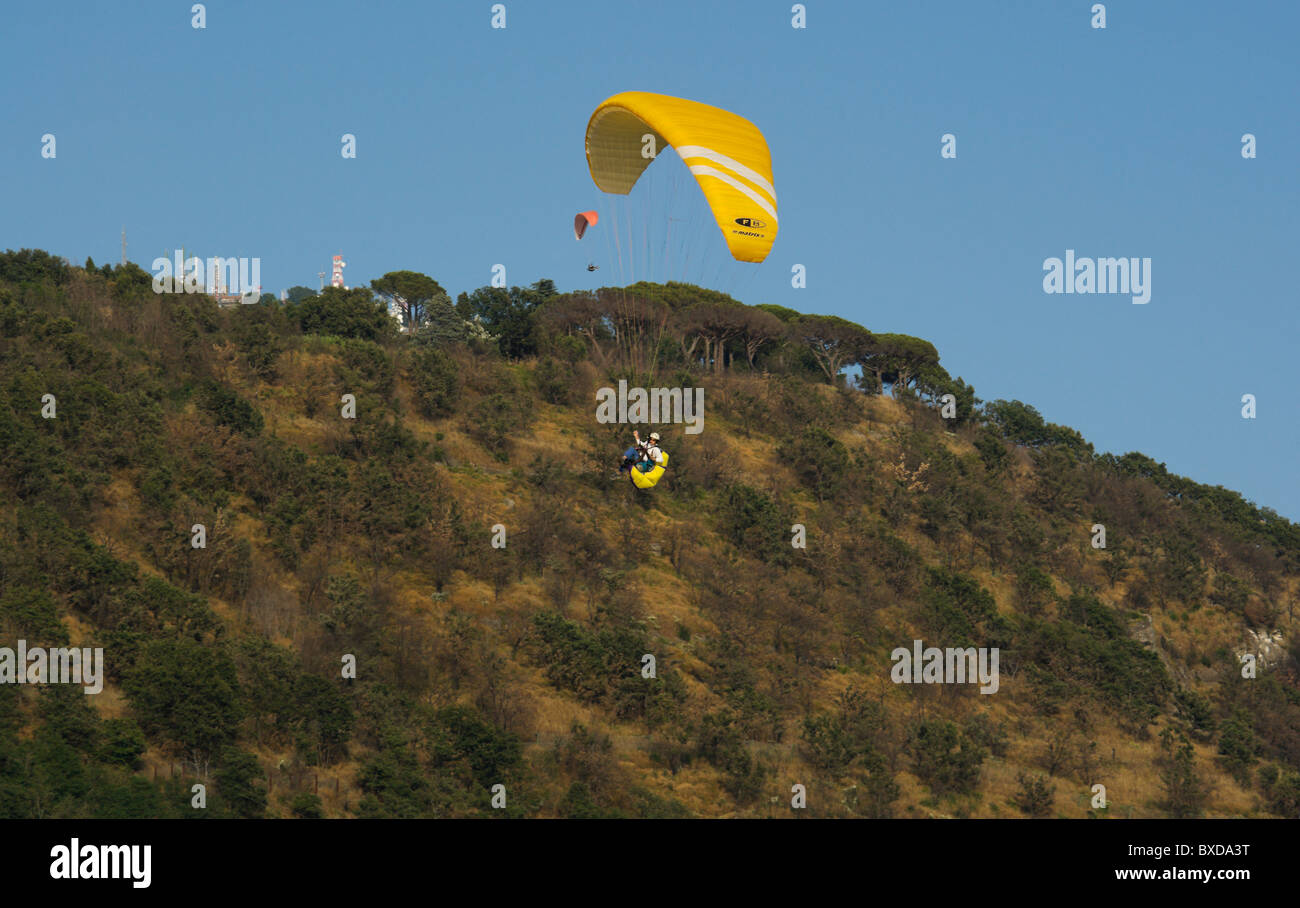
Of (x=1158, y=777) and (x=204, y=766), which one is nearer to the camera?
(x=204, y=766)

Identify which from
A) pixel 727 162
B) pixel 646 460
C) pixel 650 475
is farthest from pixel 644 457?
pixel 727 162

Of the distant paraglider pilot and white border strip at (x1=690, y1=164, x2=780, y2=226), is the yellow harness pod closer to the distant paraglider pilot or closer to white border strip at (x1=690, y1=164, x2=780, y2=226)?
the distant paraglider pilot

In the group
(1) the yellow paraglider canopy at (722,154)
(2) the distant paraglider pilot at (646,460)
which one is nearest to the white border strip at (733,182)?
(1) the yellow paraglider canopy at (722,154)

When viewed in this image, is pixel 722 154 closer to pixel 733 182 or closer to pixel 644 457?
pixel 733 182
